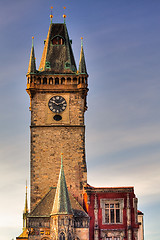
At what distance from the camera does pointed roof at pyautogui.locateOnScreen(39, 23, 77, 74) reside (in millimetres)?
79062

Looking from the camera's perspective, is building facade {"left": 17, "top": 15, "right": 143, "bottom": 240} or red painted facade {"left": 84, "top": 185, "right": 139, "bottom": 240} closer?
building facade {"left": 17, "top": 15, "right": 143, "bottom": 240}

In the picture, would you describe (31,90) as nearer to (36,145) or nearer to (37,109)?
(37,109)

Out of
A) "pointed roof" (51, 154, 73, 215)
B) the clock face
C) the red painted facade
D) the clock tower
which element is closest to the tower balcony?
the clock tower

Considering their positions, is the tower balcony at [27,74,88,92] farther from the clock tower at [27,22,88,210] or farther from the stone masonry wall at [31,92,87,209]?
the stone masonry wall at [31,92,87,209]

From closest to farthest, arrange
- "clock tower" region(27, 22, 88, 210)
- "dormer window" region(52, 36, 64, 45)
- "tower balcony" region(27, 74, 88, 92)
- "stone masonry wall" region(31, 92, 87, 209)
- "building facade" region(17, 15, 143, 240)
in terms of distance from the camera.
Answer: "building facade" region(17, 15, 143, 240) → "stone masonry wall" region(31, 92, 87, 209) → "clock tower" region(27, 22, 88, 210) → "tower balcony" region(27, 74, 88, 92) → "dormer window" region(52, 36, 64, 45)

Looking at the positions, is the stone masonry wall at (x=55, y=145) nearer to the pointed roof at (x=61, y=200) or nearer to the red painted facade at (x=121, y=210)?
the red painted facade at (x=121, y=210)

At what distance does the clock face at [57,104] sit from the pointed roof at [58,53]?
377cm

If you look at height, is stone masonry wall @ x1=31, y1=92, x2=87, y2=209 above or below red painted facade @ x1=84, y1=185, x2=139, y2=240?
above

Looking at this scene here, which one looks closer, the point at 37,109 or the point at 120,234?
the point at 120,234

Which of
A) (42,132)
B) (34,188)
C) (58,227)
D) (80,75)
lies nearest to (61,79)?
(80,75)

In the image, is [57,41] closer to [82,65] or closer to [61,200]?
[82,65]

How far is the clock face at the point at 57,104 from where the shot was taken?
76938mm

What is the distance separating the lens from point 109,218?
7069 cm

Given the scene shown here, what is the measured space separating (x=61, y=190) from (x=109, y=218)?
23.8ft
